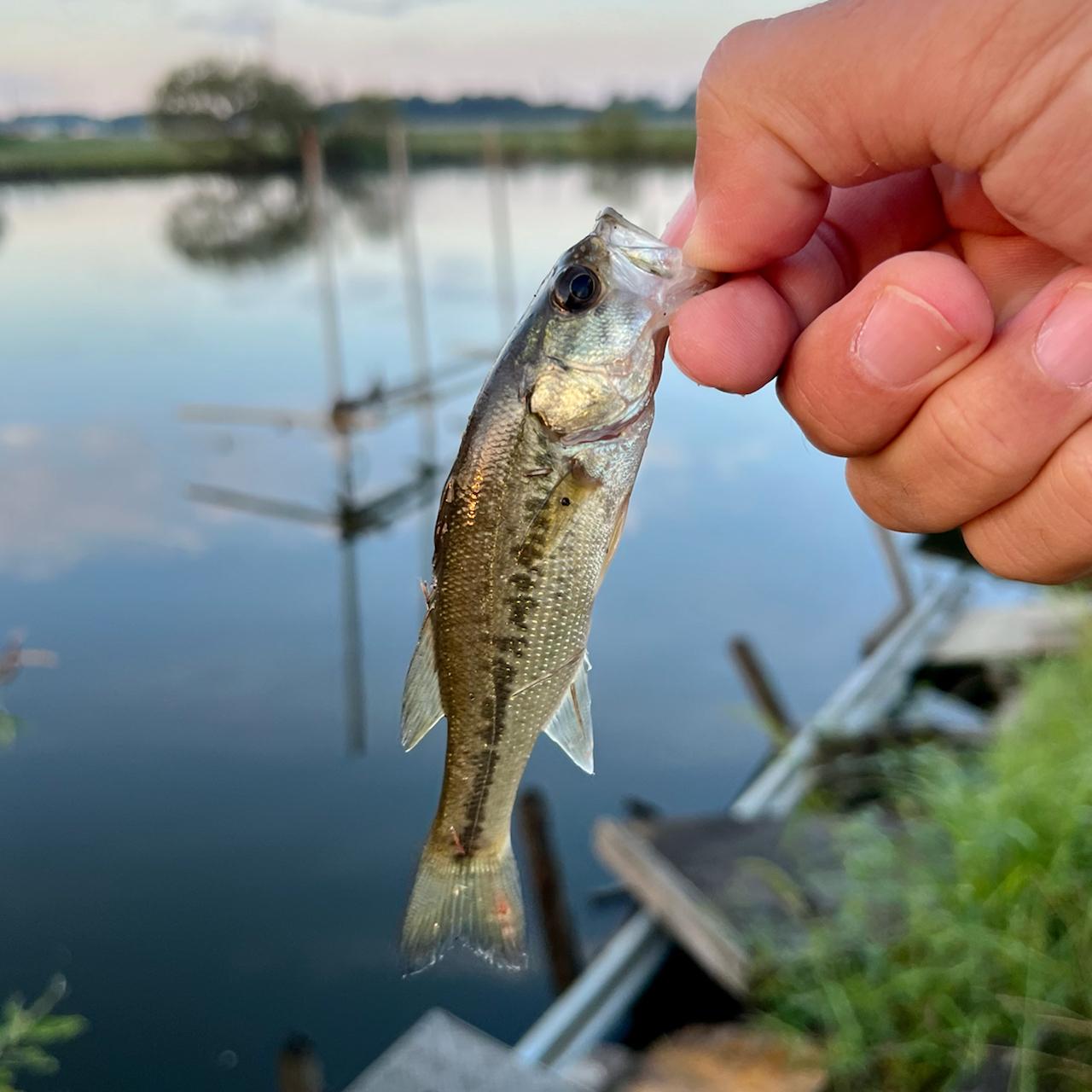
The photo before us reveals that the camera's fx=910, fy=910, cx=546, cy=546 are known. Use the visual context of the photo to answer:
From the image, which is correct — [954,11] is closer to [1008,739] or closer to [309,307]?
[1008,739]

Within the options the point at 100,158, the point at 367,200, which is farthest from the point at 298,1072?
the point at 367,200

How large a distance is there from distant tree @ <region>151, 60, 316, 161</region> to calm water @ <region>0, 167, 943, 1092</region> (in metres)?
7.48

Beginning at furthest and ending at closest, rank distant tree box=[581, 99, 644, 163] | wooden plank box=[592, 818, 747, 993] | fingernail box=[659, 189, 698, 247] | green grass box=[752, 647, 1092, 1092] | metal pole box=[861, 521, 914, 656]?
distant tree box=[581, 99, 644, 163] → metal pole box=[861, 521, 914, 656] → wooden plank box=[592, 818, 747, 993] → green grass box=[752, 647, 1092, 1092] → fingernail box=[659, 189, 698, 247]

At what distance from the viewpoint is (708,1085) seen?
4098mm

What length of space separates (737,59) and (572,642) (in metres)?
1.08

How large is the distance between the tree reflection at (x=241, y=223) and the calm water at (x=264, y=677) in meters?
12.2

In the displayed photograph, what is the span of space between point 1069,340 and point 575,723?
1139 mm

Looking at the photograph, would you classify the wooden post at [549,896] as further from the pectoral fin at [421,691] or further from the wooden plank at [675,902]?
the pectoral fin at [421,691]

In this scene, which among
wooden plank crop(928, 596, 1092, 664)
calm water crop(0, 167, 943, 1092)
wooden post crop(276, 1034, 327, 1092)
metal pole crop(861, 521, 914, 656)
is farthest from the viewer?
metal pole crop(861, 521, 914, 656)

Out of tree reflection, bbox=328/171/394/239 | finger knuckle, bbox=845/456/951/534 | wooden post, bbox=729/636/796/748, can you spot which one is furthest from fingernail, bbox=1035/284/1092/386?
tree reflection, bbox=328/171/394/239

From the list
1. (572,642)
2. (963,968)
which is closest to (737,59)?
(572,642)

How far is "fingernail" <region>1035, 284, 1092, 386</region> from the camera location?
61.3 inches

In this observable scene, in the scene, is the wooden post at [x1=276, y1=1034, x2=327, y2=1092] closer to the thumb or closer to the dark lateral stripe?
the dark lateral stripe

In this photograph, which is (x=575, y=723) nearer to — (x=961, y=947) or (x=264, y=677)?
(x=961, y=947)
